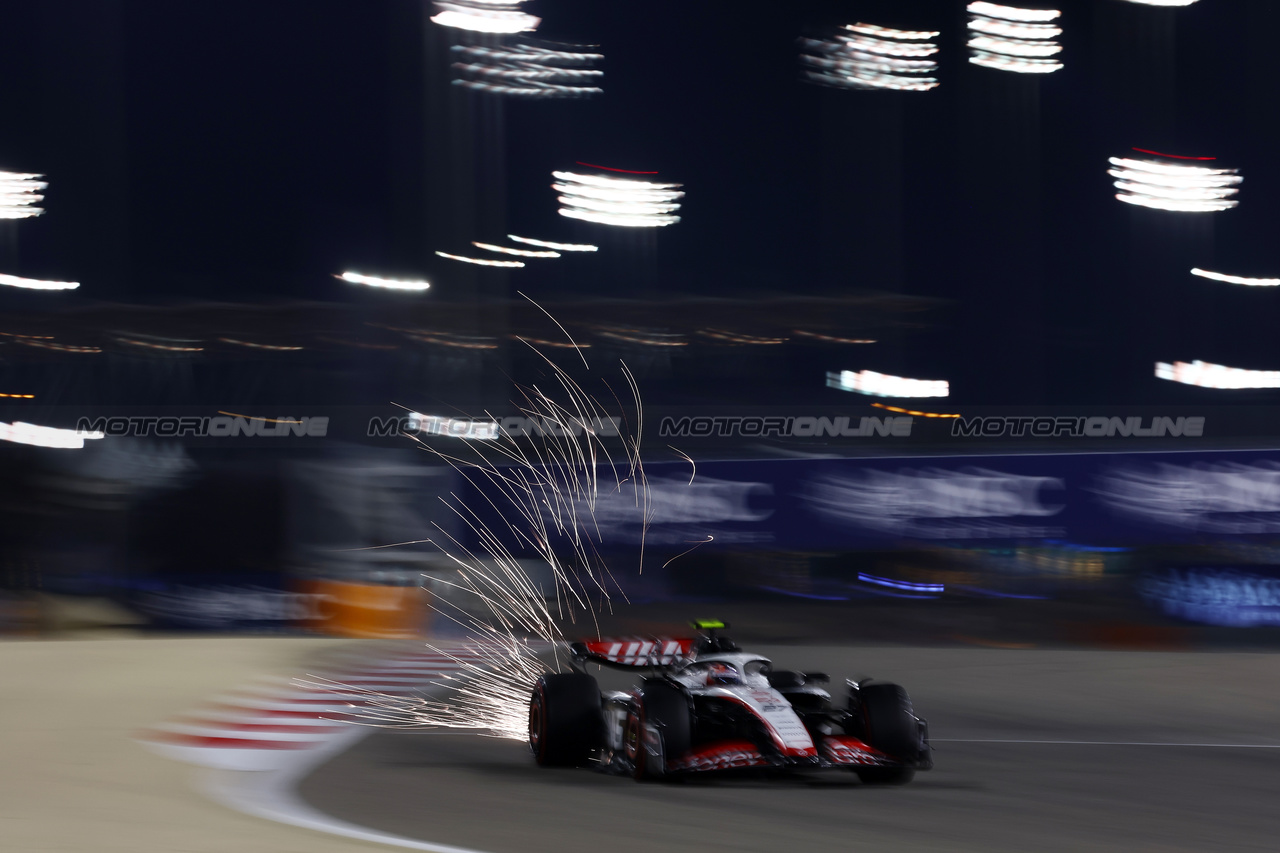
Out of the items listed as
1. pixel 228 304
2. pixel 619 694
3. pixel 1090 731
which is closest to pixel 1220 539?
pixel 1090 731

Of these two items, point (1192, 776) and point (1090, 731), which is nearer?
point (1192, 776)

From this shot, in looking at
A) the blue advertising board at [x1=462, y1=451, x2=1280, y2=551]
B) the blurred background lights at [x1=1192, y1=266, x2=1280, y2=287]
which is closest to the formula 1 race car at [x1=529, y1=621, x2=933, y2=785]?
the blue advertising board at [x1=462, y1=451, x2=1280, y2=551]

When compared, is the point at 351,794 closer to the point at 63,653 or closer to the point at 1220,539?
the point at 63,653

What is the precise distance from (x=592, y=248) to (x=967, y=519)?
22.8ft

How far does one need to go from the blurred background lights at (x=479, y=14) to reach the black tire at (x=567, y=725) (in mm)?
11555

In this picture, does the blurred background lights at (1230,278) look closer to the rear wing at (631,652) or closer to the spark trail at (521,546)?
the spark trail at (521,546)

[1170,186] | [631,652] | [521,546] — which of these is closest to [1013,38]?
[1170,186]

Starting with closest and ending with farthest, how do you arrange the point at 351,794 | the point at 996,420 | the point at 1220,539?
the point at 351,794 → the point at 1220,539 → the point at 996,420

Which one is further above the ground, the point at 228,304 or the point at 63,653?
the point at 228,304

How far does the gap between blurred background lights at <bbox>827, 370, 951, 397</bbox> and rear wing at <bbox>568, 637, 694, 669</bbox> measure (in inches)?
399

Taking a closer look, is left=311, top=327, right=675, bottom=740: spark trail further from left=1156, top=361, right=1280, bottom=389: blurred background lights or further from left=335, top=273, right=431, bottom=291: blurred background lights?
left=1156, top=361, right=1280, bottom=389: blurred background lights

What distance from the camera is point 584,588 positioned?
14594 millimetres

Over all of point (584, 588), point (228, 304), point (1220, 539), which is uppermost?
point (228, 304)

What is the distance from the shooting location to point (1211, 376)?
16391 mm
